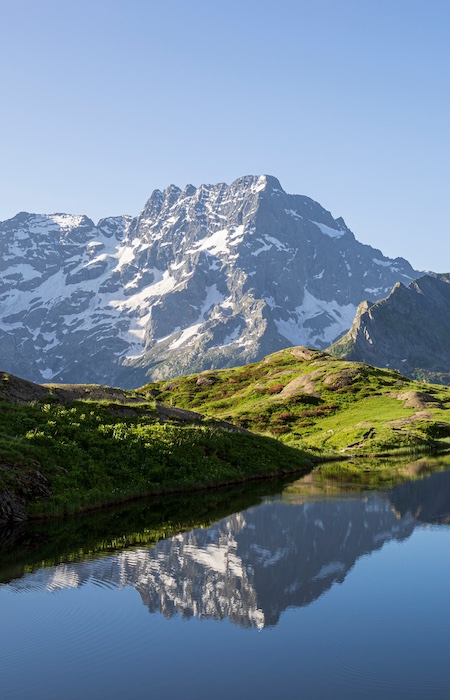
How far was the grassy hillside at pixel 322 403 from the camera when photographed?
Answer: 80.3 meters

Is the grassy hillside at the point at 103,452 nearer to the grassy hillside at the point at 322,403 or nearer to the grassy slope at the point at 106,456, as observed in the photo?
the grassy slope at the point at 106,456

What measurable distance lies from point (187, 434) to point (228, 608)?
109 feet

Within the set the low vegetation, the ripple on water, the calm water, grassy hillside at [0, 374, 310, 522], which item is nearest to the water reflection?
the calm water

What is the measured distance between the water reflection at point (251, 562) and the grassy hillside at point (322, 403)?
3882 cm

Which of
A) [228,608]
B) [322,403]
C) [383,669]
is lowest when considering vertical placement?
[228,608]

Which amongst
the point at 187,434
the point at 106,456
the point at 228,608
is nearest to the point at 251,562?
the point at 228,608

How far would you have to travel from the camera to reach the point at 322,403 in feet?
330

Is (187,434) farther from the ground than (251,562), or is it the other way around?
(187,434)

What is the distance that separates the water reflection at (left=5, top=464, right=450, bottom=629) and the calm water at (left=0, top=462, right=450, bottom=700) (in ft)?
0.28

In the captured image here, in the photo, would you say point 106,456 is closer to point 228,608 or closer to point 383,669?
point 228,608

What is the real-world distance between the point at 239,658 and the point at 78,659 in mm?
4020

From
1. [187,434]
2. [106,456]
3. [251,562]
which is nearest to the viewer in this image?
[251,562]

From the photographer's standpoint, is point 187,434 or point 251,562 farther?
point 187,434

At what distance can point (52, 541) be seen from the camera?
2888 centimetres
